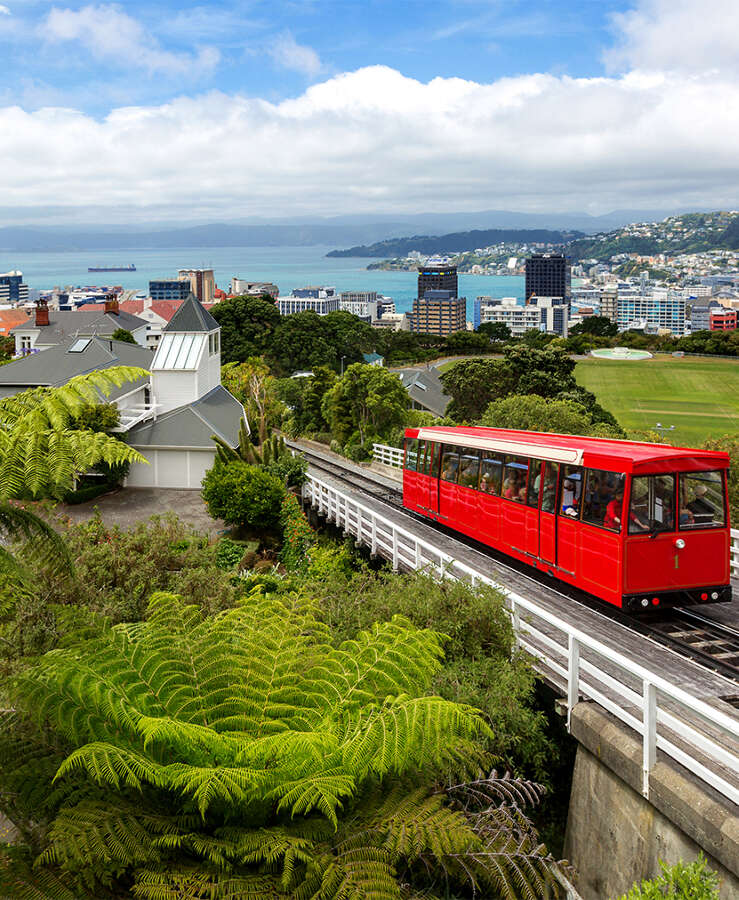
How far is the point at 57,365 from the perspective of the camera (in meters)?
34.7

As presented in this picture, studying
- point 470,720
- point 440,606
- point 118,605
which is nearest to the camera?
point 470,720

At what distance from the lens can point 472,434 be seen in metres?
18.5

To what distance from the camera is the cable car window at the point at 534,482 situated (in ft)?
46.9

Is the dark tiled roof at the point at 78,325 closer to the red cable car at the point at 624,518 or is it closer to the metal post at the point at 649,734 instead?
the red cable car at the point at 624,518

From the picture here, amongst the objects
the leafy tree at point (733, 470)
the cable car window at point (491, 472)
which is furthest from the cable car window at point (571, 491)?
the leafy tree at point (733, 470)

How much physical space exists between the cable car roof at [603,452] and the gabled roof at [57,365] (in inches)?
783

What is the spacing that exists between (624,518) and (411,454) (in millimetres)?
10361

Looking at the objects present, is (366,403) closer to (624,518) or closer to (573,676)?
(624,518)

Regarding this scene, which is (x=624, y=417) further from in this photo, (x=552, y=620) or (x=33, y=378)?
(x=552, y=620)

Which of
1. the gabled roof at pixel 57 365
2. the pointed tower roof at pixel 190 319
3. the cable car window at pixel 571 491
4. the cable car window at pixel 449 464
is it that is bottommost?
the cable car window at pixel 449 464

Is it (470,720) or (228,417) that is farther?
(228,417)

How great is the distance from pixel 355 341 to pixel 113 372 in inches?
3155

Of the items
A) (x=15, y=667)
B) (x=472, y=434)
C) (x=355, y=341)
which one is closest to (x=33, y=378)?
(x=472, y=434)

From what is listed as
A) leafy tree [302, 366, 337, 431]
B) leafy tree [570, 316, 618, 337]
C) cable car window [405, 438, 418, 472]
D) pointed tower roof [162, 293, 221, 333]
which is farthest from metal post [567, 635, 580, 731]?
leafy tree [570, 316, 618, 337]
